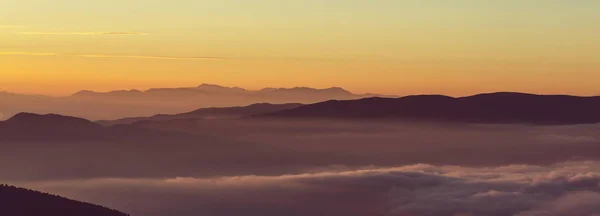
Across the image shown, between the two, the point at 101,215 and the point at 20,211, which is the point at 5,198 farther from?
the point at 101,215

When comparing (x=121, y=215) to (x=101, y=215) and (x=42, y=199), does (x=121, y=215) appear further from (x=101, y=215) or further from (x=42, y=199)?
(x=42, y=199)

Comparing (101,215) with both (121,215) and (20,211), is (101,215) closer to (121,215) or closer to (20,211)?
(121,215)

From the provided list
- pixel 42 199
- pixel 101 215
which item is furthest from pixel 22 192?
pixel 101 215

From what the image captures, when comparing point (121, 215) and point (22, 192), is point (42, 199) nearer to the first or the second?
point (22, 192)

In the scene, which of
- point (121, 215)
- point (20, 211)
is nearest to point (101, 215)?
point (121, 215)
